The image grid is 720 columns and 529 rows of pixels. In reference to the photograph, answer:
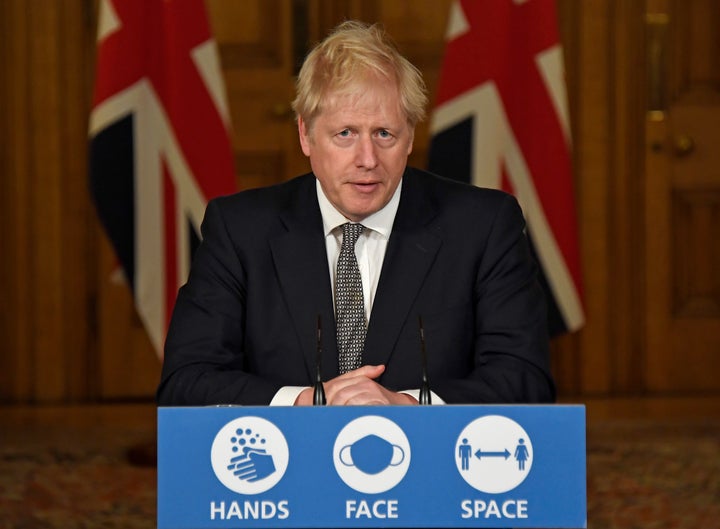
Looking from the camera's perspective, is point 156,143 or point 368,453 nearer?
point 368,453

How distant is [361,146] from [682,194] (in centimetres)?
335

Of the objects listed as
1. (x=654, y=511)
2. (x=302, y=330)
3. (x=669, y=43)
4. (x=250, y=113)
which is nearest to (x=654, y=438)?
(x=654, y=511)

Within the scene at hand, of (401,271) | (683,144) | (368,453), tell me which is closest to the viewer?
(368,453)

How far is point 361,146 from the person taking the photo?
6.79 feet

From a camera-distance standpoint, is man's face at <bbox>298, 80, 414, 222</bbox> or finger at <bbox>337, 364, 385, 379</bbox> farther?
man's face at <bbox>298, 80, 414, 222</bbox>

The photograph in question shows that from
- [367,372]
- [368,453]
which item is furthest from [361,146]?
[368,453]

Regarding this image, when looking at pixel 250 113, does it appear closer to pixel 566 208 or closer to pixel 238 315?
pixel 566 208

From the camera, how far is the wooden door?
5082 millimetres

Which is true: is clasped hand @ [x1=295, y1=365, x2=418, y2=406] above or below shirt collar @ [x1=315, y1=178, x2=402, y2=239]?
below

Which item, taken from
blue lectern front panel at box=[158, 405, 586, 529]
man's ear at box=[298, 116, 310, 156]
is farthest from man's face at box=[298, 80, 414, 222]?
blue lectern front panel at box=[158, 405, 586, 529]

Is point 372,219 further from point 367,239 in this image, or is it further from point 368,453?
point 368,453

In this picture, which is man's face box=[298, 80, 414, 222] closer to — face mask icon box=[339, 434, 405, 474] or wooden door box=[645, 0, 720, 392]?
face mask icon box=[339, 434, 405, 474]

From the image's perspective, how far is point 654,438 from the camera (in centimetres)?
450

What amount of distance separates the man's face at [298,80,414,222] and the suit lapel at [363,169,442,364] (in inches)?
3.0
